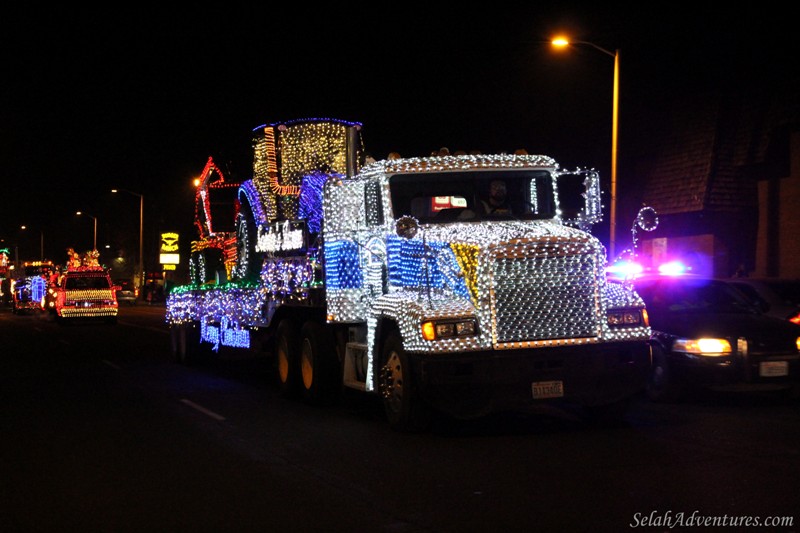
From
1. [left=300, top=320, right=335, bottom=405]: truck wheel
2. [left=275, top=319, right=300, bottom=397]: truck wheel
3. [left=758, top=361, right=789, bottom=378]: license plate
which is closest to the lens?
[left=758, top=361, right=789, bottom=378]: license plate

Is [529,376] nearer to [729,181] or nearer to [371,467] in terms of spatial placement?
[371,467]

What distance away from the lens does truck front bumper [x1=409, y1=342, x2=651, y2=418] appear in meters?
10.9

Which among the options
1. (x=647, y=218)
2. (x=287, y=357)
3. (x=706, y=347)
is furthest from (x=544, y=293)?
(x=287, y=357)

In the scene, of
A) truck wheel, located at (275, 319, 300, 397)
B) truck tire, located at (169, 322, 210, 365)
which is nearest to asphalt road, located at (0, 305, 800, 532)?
truck wheel, located at (275, 319, 300, 397)

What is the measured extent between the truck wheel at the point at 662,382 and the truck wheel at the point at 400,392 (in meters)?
3.57

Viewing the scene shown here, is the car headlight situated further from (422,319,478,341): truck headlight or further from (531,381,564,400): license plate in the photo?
(422,319,478,341): truck headlight

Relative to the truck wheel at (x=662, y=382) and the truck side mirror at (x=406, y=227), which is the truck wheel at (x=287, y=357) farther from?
the truck wheel at (x=662, y=382)

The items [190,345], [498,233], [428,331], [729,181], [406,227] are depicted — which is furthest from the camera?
[729,181]

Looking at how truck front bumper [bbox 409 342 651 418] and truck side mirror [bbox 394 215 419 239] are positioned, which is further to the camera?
truck side mirror [bbox 394 215 419 239]

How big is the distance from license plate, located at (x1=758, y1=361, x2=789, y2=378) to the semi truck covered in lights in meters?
2.19

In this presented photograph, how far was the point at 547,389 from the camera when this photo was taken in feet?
36.6

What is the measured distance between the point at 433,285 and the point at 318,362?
8.96 ft

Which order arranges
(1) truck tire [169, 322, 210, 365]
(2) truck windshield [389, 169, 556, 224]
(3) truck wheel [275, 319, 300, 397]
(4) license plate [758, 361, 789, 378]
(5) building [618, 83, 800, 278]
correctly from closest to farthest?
(2) truck windshield [389, 169, 556, 224] < (4) license plate [758, 361, 789, 378] < (3) truck wheel [275, 319, 300, 397] < (1) truck tire [169, 322, 210, 365] < (5) building [618, 83, 800, 278]

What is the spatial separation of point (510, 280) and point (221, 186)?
944 centimetres
